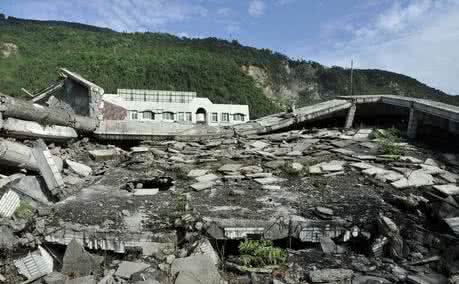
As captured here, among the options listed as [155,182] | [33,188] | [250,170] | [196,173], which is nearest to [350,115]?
[250,170]

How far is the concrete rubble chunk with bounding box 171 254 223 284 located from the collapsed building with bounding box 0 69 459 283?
0.04 feet

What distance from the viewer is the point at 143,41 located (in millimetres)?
85875

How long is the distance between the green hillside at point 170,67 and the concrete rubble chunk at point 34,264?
50463 mm

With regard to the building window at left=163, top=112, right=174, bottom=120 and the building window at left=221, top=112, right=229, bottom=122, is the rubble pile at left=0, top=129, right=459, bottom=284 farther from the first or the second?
the building window at left=221, top=112, right=229, bottom=122

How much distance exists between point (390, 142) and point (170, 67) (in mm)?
61693

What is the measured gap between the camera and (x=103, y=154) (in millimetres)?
8406

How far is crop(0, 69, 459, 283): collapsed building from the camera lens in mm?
4266

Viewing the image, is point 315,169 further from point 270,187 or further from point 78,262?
point 78,262

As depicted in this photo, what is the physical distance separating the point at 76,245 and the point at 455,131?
722cm

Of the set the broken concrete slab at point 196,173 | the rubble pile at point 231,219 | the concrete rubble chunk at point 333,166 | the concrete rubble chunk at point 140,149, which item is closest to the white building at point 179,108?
the concrete rubble chunk at point 140,149

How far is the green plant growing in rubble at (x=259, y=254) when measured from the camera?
4.33 m

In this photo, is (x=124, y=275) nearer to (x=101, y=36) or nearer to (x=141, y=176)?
(x=141, y=176)

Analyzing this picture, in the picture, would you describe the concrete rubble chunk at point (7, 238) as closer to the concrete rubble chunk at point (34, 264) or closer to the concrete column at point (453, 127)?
the concrete rubble chunk at point (34, 264)

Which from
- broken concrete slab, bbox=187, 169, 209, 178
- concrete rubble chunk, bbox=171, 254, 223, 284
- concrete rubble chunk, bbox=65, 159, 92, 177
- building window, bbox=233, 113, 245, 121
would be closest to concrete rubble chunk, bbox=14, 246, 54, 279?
concrete rubble chunk, bbox=171, 254, 223, 284
